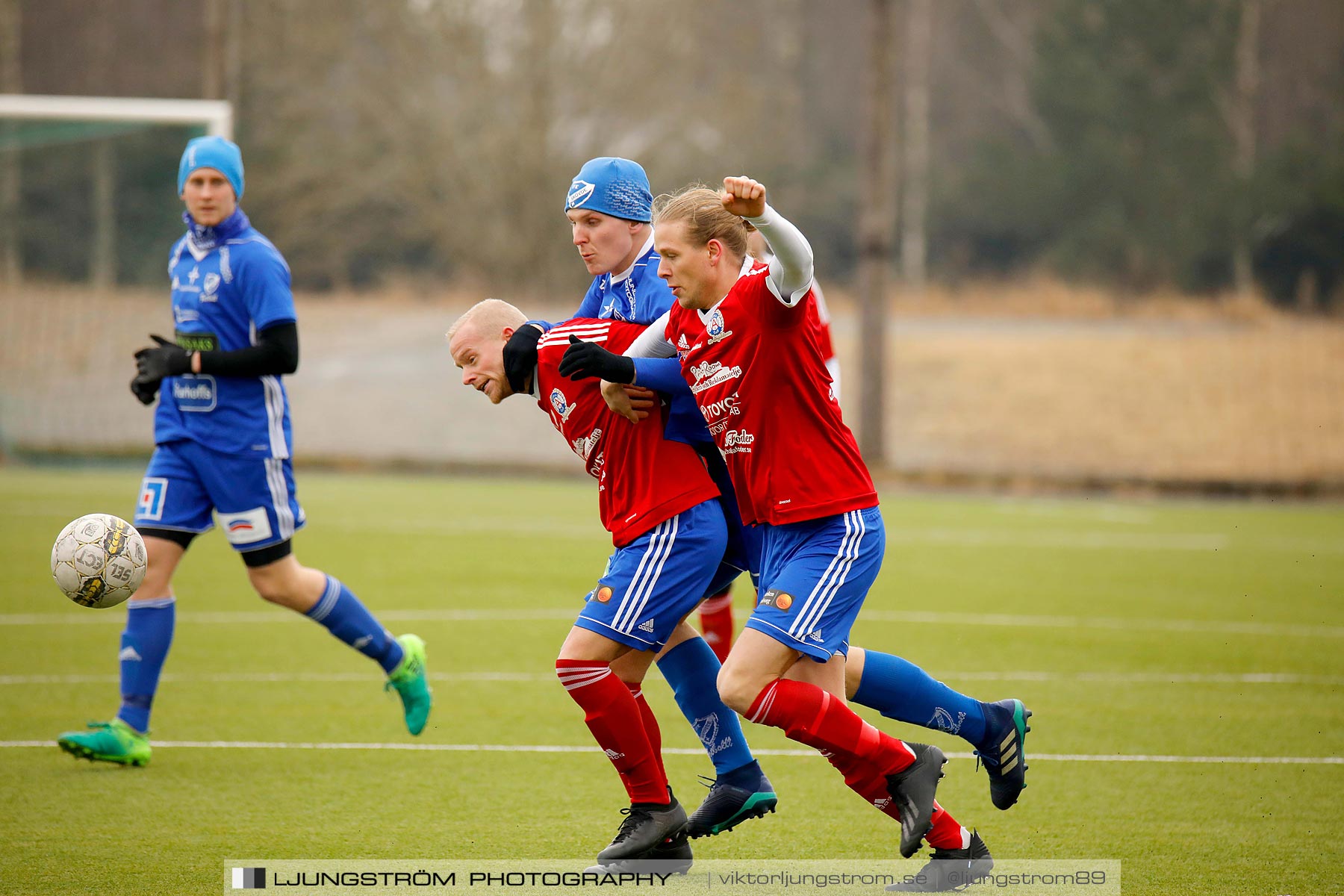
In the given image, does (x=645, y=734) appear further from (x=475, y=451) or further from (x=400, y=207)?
(x=400, y=207)

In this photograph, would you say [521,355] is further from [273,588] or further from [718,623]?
[718,623]

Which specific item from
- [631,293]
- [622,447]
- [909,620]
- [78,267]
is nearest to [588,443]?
[622,447]

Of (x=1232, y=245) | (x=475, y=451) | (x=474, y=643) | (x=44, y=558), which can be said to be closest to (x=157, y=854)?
(x=474, y=643)

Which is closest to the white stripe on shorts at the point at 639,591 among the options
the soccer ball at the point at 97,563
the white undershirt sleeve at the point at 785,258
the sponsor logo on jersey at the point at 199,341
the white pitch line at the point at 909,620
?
the white undershirt sleeve at the point at 785,258

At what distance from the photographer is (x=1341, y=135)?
2977 cm

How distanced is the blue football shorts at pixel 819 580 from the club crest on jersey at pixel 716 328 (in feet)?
1.79

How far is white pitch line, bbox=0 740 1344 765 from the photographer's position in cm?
557

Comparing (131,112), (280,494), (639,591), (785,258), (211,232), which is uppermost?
(131,112)

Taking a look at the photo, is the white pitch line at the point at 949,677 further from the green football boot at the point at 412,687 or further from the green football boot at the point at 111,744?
the green football boot at the point at 111,744

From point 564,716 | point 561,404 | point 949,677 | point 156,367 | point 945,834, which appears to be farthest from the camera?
point 949,677

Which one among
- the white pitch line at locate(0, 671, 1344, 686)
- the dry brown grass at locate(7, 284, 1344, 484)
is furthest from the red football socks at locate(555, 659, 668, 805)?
the dry brown grass at locate(7, 284, 1344, 484)

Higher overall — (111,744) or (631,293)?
(631,293)

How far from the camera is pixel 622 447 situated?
13.9 feet

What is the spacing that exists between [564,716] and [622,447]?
2.37 m
